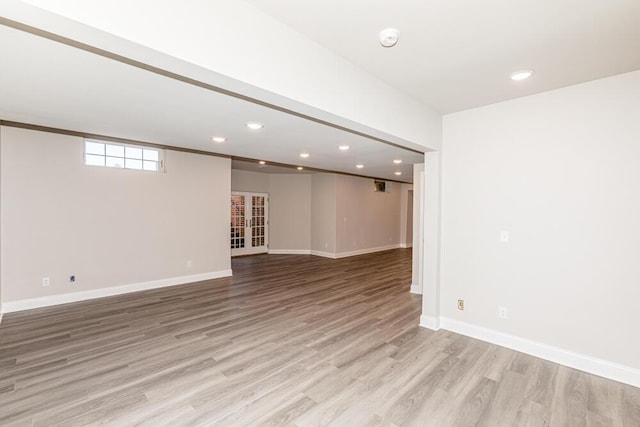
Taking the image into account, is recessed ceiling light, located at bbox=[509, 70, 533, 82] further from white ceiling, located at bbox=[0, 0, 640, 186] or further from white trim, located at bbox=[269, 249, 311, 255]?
white trim, located at bbox=[269, 249, 311, 255]

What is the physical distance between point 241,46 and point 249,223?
7680mm

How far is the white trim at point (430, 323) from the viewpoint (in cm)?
345

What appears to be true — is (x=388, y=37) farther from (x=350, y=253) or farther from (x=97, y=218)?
(x=350, y=253)

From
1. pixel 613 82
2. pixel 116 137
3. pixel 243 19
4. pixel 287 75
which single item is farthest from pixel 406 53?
pixel 116 137

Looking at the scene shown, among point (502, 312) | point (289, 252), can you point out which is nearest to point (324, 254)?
point (289, 252)

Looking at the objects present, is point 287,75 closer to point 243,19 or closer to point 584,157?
point 243,19

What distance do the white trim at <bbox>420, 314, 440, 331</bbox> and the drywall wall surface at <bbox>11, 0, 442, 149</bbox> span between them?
7.63 ft

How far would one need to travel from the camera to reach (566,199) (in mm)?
2664

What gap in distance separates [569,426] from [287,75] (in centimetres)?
298

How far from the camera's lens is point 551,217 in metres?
2.75

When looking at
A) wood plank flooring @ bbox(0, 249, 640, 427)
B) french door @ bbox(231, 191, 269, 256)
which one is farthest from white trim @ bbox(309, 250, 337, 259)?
wood plank flooring @ bbox(0, 249, 640, 427)

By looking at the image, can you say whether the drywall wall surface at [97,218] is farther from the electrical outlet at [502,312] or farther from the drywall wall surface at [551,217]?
the electrical outlet at [502,312]

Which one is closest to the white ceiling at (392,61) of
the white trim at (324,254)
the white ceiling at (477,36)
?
the white ceiling at (477,36)

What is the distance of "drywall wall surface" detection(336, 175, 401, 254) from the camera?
8.56m
